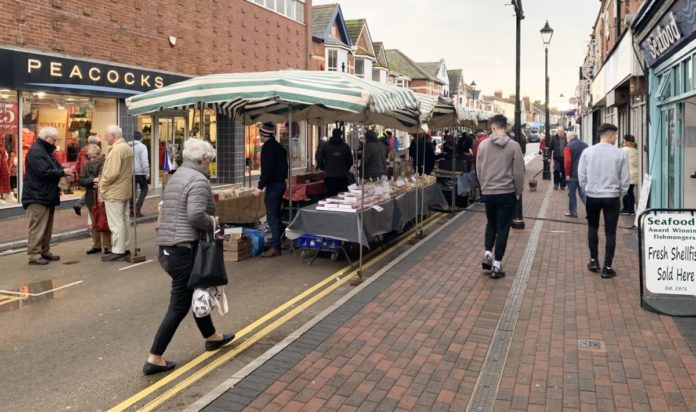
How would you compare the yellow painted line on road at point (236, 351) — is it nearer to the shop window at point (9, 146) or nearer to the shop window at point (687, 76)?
the shop window at point (687, 76)

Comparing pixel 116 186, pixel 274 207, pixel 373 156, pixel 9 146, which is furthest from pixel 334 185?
pixel 9 146

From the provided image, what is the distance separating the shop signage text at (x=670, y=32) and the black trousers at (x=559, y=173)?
8.56 meters

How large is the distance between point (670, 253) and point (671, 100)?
4.79 metres

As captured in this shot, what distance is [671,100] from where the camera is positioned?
31.6 feet

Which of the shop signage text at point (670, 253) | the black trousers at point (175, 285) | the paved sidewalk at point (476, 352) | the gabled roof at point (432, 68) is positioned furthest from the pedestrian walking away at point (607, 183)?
the gabled roof at point (432, 68)

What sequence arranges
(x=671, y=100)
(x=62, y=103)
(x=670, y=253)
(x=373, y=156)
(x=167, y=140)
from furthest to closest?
(x=167, y=140) → (x=62, y=103) → (x=373, y=156) → (x=671, y=100) → (x=670, y=253)

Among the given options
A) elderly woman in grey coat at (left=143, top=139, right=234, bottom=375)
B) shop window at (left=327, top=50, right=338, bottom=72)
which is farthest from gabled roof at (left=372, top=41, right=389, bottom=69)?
elderly woman in grey coat at (left=143, top=139, right=234, bottom=375)

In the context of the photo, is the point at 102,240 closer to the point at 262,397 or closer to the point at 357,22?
the point at 262,397

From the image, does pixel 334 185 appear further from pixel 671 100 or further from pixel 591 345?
pixel 591 345

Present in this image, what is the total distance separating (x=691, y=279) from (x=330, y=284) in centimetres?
391

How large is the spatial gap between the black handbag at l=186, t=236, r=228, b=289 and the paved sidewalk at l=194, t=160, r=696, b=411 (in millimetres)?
769

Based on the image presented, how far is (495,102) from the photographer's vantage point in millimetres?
125188

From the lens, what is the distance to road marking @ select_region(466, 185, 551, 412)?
165 inches

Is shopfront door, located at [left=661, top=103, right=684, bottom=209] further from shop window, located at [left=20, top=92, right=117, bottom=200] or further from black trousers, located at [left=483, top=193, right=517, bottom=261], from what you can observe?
shop window, located at [left=20, top=92, right=117, bottom=200]
